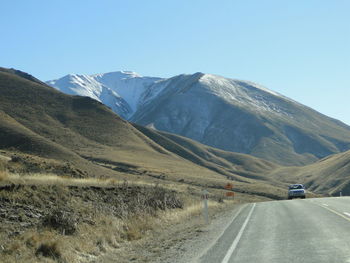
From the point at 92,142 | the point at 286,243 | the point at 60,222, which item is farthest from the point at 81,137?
the point at 286,243

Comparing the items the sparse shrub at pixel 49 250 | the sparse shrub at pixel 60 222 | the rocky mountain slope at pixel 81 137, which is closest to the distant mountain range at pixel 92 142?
the rocky mountain slope at pixel 81 137

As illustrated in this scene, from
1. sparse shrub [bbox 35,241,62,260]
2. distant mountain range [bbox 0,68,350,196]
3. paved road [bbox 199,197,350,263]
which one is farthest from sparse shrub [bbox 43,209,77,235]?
distant mountain range [bbox 0,68,350,196]

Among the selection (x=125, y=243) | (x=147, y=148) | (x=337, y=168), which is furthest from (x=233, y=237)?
(x=337, y=168)

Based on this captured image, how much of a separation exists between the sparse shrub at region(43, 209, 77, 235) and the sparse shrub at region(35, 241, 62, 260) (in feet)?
6.42

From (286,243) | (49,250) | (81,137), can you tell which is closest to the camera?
(49,250)

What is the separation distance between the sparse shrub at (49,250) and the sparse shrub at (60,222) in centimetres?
196

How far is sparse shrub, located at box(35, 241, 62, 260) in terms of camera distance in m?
10.5

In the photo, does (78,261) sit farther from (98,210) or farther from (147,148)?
(147,148)

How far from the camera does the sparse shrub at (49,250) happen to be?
10.5 meters

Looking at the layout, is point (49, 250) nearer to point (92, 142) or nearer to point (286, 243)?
point (286, 243)

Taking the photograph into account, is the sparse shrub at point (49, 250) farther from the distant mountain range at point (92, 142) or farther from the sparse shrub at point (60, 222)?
the distant mountain range at point (92, 142)

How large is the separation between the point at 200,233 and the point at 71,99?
111927 millimetres

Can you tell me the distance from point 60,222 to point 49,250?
7.89 feet

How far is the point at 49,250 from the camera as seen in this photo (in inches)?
420
